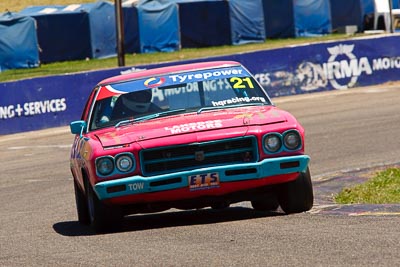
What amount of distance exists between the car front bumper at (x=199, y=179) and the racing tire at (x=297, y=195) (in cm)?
31

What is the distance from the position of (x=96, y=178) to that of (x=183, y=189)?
2.53 ft

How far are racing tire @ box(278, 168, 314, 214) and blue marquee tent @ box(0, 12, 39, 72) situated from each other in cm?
3392

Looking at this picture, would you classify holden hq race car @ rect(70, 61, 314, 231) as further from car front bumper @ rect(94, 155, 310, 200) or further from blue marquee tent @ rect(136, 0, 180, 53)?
blue marquee tent @ rect(136, 0, 180, 53)

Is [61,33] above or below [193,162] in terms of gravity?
below

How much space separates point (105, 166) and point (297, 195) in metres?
1.74

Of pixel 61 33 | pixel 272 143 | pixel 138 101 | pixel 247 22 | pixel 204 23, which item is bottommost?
pixel 247 22

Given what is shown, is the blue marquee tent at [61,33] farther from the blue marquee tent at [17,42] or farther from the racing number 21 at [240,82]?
the racing number 21 at [240,82]

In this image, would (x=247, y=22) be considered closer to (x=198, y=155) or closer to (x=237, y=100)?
(x=237, y=100)

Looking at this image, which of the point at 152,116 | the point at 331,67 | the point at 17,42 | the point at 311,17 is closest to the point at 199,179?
the point at 152,116

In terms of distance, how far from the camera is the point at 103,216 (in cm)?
989

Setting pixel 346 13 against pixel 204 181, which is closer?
pixel 204 181

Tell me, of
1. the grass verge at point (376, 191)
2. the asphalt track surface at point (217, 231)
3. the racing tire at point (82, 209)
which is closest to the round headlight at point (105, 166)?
the asphalt track surface at point (217, 231)

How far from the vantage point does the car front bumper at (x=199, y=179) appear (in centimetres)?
956

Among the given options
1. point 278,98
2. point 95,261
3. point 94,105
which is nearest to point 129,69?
point 278,98
